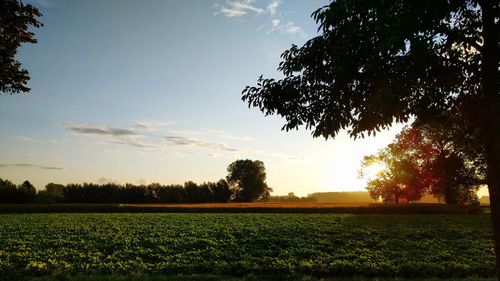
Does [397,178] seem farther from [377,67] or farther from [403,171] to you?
[377,67]

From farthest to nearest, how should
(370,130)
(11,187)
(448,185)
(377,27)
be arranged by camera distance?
(11,187) < (448,185) < (370,130) < (377,27)

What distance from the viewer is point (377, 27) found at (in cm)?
805

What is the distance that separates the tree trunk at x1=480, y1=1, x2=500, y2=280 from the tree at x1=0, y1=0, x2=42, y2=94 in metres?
22.2

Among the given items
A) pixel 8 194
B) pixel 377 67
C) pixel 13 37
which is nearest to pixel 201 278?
pixel 377 67

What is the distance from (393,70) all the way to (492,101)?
2321 mm

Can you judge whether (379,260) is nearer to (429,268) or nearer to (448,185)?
(429,268)

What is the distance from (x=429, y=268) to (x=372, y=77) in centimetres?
1144

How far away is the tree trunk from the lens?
868 cm

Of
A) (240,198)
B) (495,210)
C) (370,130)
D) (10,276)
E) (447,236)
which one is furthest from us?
(240,198)

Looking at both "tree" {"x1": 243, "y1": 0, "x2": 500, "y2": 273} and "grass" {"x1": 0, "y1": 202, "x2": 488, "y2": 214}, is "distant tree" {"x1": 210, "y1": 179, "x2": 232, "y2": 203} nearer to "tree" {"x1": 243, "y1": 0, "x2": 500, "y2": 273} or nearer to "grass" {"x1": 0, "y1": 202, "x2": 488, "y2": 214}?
"grass" {"x1": 0, "y1": 202, "x2": 488, "y2": 214}

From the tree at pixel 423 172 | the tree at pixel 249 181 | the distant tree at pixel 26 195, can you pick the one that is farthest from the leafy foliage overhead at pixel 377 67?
the tree at pixel 249 181

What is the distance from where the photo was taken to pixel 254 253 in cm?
1994

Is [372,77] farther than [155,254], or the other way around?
[155,254]

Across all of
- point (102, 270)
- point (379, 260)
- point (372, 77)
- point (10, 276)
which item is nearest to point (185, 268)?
point (102, 270)
